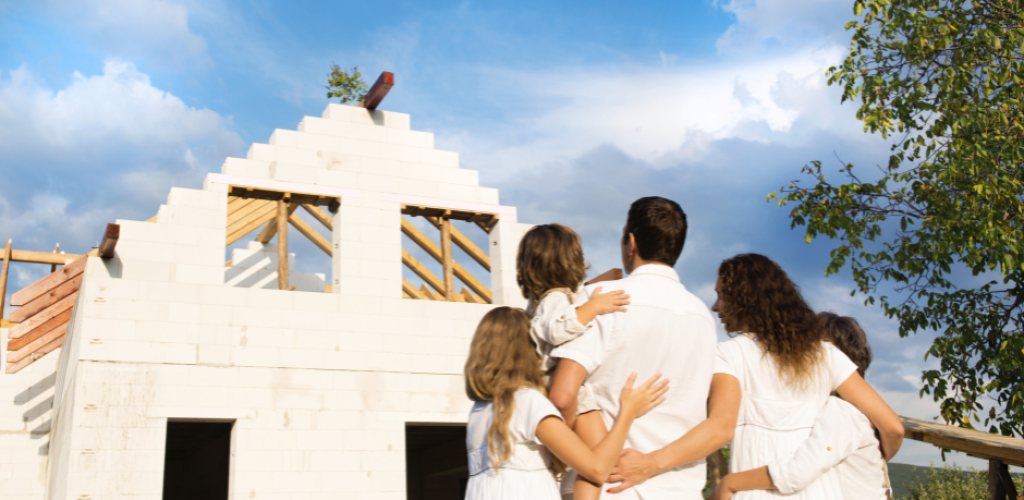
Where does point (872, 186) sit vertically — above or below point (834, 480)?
above

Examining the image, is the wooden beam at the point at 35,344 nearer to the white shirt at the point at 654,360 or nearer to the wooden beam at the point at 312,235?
the wooden beam at the point at 312,235

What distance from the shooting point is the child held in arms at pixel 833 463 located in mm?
2869

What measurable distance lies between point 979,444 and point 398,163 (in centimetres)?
756

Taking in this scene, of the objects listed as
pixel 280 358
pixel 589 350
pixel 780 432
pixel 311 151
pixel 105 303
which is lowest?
pixel 780 432

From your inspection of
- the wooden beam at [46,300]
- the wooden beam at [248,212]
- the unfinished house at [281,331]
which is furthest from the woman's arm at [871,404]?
the wooden beam at [248,212]

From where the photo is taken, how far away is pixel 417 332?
32.0 feet

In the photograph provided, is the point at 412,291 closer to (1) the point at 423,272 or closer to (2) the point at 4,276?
(1) the point at 423,272

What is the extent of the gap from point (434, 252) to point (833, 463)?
400 inches

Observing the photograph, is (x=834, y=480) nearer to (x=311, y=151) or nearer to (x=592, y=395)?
(x=592, y=395)

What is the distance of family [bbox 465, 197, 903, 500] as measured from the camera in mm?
2539

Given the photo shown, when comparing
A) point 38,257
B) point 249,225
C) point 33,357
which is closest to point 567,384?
point 33,357

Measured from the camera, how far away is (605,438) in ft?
8.04

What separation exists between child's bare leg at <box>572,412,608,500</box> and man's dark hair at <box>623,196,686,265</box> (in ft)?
1.92

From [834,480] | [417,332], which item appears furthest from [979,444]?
[417,332]
